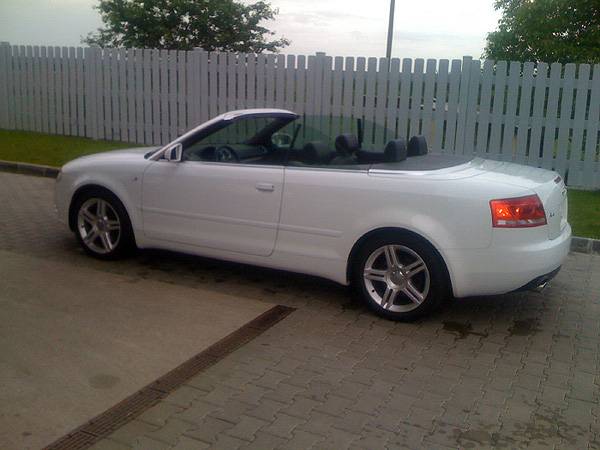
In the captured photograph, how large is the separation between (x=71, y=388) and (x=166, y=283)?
2172 mm

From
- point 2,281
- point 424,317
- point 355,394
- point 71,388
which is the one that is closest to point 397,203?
point 424,317

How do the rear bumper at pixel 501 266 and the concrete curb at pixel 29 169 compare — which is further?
the concrete curb at pixel 29 169

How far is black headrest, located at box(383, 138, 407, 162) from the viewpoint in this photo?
5.64m

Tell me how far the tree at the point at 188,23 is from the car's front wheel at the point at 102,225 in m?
19.9

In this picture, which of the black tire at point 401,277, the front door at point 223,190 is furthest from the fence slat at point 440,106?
the black tire at point 401,277

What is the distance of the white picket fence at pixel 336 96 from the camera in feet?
36.9

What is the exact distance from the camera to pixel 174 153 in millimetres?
6262

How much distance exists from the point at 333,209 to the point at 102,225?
2.44 metres

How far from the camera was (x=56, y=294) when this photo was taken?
19.0 feet

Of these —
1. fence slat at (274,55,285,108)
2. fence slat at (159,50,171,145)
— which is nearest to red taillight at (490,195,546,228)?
fence slat at (274,55,285,108)

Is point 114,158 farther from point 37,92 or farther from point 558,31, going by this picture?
point 558,31

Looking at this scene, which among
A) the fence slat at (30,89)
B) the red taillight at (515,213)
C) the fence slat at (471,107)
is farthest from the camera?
the fence slat at (30,89)

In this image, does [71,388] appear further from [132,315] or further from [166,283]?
[166,283]

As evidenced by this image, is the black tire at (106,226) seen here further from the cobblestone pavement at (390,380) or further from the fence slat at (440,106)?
the fence slat at (440,106)
